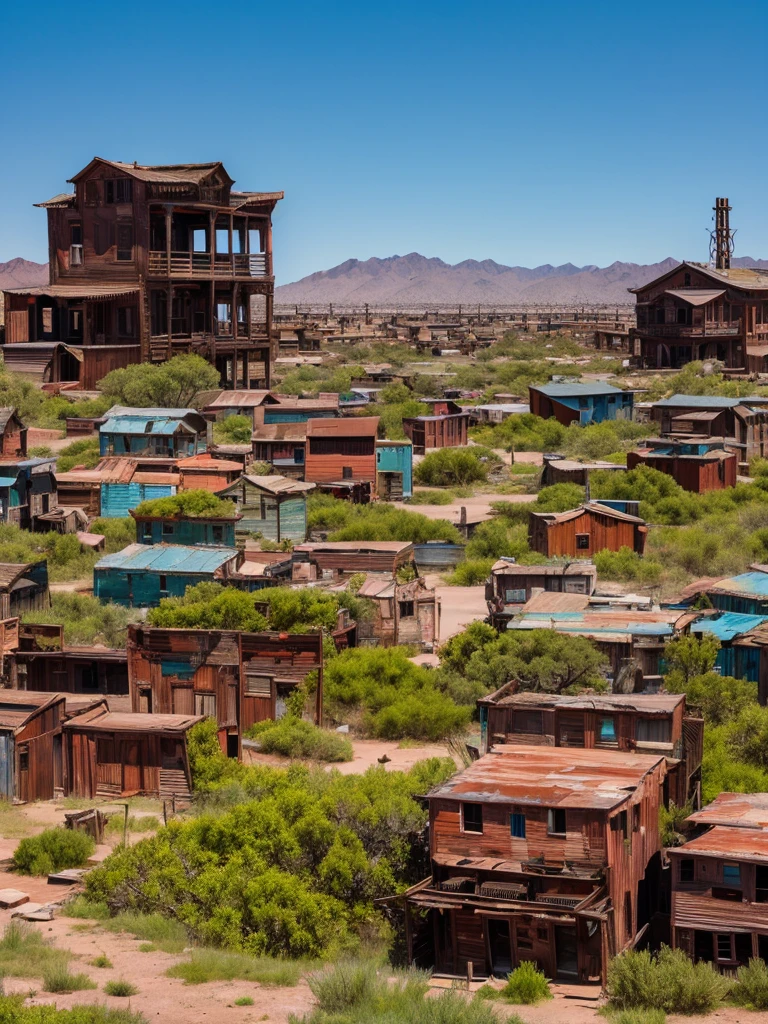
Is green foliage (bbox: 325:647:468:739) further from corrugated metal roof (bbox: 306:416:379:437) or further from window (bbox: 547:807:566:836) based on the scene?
corrugated metal roof (bbox: 306:416:379:437)

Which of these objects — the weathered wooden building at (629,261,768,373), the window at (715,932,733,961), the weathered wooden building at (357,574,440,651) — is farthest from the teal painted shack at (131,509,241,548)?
the weathered wooden building at (629,261,768,373)

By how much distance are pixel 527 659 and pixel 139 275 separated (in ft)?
A: 120

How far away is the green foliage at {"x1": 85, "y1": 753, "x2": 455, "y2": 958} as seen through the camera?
59.1 feet

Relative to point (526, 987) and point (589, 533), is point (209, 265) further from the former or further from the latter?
point (526, 987)

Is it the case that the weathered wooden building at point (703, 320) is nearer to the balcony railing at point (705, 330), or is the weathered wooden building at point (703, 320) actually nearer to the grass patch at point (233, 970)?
the balcony railing at point (705, 330)

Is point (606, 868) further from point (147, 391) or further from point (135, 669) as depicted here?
point (147, 391)

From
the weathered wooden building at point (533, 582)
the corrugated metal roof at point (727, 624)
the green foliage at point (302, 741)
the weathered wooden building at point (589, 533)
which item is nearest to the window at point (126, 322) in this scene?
the weathered wooden building at point (589, 533)

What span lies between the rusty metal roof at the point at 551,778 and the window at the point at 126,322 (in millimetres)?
40973

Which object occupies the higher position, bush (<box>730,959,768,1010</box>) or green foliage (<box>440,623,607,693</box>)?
green foliage (<box>440,623,607,693</box>)

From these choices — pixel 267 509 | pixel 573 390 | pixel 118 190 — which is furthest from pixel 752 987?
pixel 118 190

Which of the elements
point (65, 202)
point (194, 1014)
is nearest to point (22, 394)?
point (65, 202)

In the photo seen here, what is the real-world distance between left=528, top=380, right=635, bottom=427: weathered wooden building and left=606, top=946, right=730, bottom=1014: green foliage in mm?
43666

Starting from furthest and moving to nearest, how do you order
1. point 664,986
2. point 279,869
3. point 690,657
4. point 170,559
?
point 170,559 → point 690,657 → point 279,869 → point 664,986

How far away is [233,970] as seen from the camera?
16703mm
